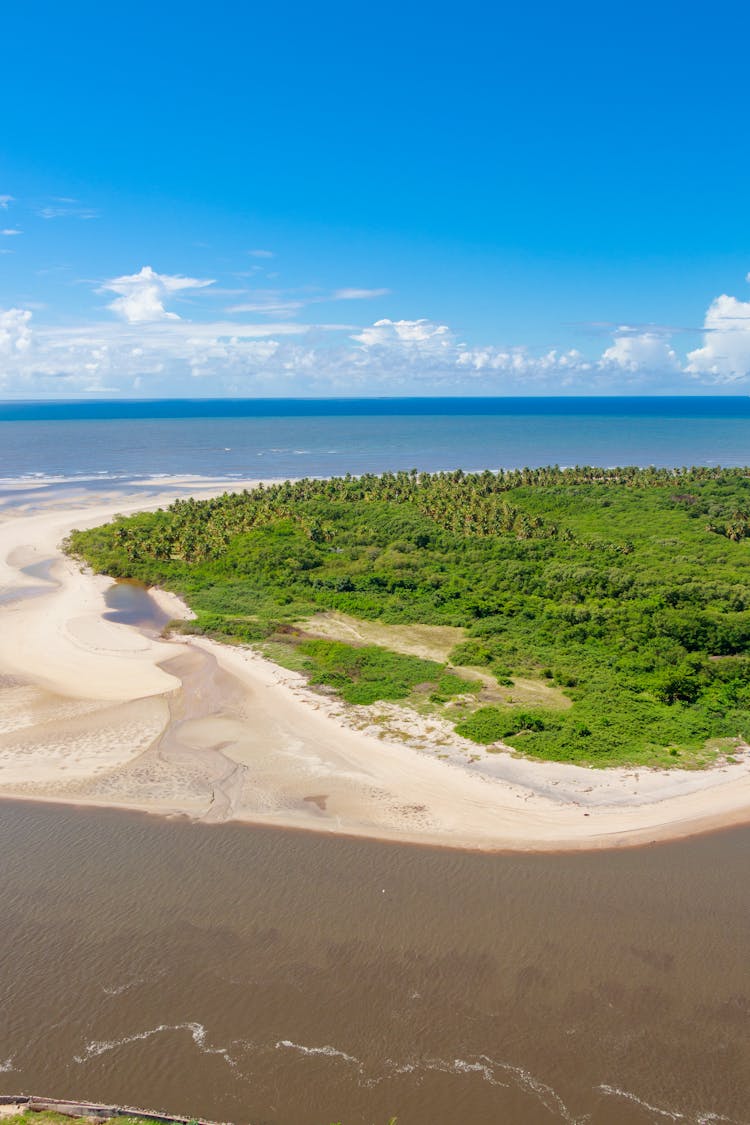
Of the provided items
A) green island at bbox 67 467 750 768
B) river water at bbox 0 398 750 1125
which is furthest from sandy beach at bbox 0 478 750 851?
green island at bbox 67 467 750 768

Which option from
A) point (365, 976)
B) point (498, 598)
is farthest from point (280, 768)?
point (498, 598)

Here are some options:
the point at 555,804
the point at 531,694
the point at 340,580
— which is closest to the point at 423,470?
the point at 340,580

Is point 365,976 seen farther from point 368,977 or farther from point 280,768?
point 280,768

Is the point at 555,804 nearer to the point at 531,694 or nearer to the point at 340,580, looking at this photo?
the point at 531,694

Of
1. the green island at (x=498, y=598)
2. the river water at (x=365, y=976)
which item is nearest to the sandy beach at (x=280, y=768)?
the river water at (x=365, y=976)

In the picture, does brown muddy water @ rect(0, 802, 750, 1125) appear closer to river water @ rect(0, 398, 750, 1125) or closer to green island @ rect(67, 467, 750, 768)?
A: river water @ rect(0, 398, 750, 1125)

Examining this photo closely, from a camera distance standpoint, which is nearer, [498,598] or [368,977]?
[368,977]

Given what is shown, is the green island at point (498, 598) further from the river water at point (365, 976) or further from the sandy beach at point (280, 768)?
the river water at point (365, 976)
